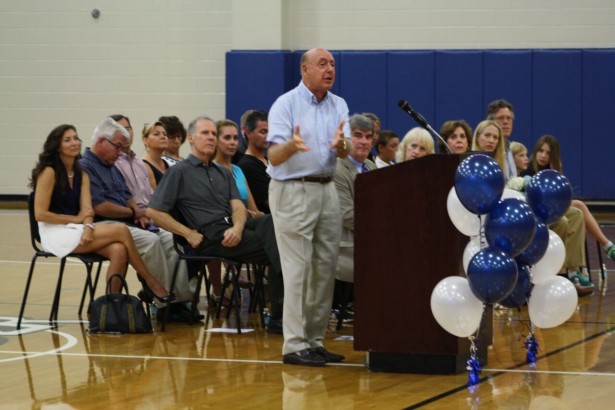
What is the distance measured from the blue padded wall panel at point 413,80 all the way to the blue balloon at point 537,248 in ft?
28.1

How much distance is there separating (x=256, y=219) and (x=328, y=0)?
7958mm

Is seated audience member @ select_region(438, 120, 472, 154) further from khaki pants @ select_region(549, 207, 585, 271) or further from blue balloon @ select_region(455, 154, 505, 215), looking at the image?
blue balloon @ select_region(455, 154, 505, 215)

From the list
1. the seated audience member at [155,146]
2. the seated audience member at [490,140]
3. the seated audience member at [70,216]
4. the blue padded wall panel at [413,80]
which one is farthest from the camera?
the blue padded wall panel at [413,80]

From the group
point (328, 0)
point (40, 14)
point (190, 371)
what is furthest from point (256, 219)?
point (40, 14)

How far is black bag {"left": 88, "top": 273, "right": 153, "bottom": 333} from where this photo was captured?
643cm

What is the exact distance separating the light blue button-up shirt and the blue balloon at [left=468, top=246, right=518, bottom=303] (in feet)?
3.52

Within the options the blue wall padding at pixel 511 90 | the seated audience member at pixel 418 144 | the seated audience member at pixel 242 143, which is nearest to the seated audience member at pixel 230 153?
the seated audience member at pixel 242 143

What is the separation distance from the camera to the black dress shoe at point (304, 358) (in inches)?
215

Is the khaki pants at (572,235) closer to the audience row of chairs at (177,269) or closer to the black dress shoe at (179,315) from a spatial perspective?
the audience row of chairs at (177,269)

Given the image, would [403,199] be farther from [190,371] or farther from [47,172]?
[47,172]

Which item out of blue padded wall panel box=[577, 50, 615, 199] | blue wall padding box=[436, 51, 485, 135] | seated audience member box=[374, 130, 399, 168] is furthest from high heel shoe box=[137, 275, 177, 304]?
blue padded wall panel box=[577, 50, 615, 199]

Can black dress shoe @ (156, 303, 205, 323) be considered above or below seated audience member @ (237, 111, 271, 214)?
below

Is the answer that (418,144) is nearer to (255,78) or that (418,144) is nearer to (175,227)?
(175,227)

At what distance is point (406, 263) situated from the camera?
523 cm
